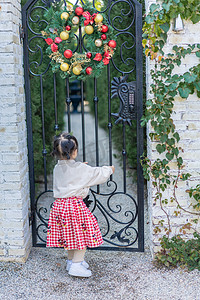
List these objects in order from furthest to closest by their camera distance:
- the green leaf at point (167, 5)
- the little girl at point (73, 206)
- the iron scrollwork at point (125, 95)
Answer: the iron scrollwork at point (125, 95) → the little girl at point (73, 206) → the green leaf at point (167, 5)

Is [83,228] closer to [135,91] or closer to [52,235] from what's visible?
[52,235]

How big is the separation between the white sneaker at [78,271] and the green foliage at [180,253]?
61 centimetres

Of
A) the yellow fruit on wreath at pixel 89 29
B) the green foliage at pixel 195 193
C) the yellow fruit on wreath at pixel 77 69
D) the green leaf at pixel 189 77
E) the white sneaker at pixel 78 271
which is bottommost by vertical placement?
the white sneaker at pixel 78 271

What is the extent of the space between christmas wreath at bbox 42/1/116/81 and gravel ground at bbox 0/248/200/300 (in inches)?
62.7

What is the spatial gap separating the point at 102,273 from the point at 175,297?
2.08 ft

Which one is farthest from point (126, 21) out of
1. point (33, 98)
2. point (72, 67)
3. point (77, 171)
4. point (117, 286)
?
point (117, 286)

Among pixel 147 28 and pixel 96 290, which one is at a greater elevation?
pixel 147 28

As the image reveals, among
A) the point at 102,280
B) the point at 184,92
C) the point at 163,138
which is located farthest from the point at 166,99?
the point at 102,280

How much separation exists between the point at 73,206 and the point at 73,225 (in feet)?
0.48

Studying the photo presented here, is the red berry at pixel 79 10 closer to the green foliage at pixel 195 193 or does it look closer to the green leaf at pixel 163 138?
the green leaf at pixel 163 138

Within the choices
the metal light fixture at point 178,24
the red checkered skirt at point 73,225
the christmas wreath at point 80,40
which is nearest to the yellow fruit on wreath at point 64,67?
the christmas wreath at point 80,40

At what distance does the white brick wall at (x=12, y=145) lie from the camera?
283 cm

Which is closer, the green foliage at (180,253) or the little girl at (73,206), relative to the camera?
the little girl at (73,206)

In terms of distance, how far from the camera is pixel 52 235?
114 inches
